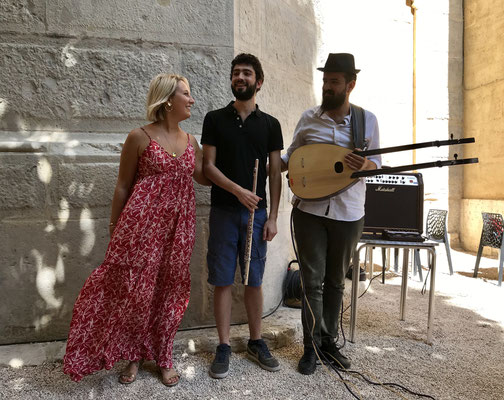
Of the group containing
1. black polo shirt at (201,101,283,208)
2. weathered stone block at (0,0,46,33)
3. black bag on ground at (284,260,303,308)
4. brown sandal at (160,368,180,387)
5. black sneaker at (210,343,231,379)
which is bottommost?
brown sandal at (160,368,180,387)

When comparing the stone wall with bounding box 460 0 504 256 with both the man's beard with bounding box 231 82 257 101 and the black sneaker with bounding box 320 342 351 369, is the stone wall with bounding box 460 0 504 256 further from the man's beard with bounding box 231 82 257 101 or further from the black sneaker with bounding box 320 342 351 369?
the man's beard with bounding box 231 82 257 101

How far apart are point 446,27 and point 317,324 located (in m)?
7.32

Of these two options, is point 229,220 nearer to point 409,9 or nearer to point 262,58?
point 262,58

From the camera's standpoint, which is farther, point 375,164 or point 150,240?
point 375,164

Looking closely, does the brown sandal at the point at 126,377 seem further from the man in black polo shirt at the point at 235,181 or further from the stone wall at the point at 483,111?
the stone wall at the point at 483,111

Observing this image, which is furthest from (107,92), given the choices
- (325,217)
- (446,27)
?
(446,27)

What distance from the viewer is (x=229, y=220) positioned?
8.68ft

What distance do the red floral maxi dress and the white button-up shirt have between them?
0.77 metres

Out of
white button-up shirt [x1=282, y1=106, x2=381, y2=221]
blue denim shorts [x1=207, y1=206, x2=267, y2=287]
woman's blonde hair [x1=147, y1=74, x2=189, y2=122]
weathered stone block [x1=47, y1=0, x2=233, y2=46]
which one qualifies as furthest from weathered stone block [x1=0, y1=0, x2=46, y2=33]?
white button-up shirt [x1=282, y1=106, x2=381, y2=221]

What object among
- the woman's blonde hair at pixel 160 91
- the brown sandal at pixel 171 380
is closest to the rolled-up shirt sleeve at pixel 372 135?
the woman's blonde hair at pixel 160 91

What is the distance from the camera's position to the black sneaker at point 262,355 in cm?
271

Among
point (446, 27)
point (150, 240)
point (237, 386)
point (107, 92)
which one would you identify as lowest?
point (237, 386)

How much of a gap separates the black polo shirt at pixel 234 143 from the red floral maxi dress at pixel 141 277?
0.18 metres

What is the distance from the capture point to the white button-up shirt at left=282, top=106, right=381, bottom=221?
8.74 feet
